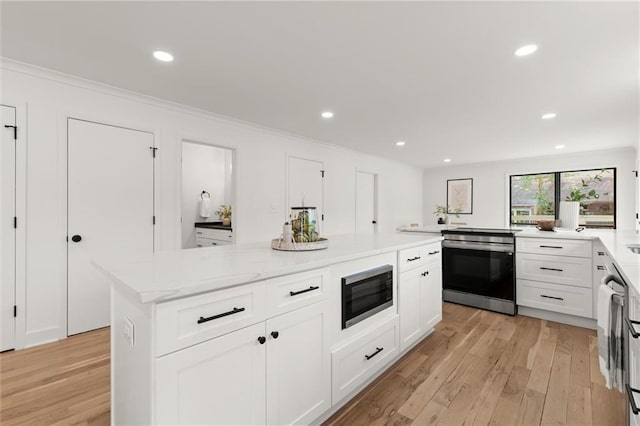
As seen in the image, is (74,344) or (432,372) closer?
(432,372)

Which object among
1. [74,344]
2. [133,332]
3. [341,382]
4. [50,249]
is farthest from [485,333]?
[50,249]

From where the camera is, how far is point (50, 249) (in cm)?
258

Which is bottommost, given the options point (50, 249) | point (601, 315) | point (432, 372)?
point (432, 372)

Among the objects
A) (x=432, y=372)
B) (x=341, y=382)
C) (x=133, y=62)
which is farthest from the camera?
(x=133, y=62)

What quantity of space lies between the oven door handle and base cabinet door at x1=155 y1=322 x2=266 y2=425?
9.94 ft

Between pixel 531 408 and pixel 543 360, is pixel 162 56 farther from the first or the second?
pixel 543 360

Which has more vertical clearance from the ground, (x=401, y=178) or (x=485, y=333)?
(x=401, y=178)

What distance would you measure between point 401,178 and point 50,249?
6.24 meters

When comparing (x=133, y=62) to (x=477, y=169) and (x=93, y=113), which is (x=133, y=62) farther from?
(x=477, y=169)

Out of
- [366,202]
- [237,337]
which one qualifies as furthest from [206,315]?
[366,202]

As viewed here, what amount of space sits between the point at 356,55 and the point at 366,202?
13.4 ft

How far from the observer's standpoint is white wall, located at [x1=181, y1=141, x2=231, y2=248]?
18.3ft

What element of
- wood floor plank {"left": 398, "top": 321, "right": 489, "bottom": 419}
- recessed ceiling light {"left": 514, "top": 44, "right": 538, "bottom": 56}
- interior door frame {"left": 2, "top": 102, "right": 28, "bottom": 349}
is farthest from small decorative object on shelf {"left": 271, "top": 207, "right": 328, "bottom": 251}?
interior door frame {"left": 2, "top": 102, "right": 28, "bottom": 349}

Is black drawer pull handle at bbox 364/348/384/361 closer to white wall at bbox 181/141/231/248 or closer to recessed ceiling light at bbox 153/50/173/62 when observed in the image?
recessed ceiling light at bbox 153/50/173/62
